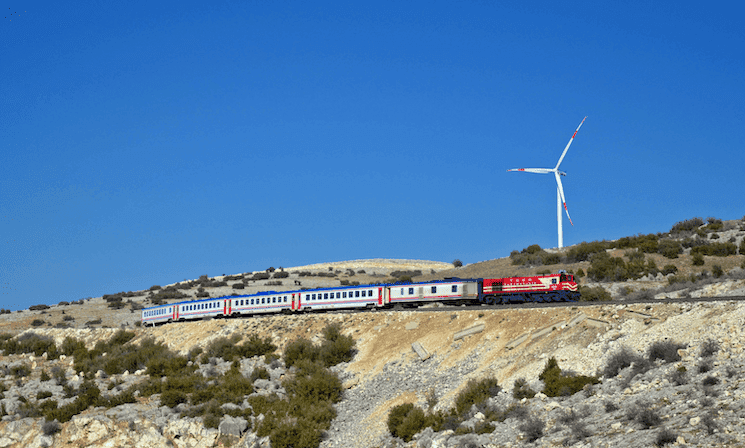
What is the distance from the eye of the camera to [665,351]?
26.6m

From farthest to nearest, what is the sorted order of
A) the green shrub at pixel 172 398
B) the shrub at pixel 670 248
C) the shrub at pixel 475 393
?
the shrub at pixel 670 248 < the green shrub at pixel 172 398 < the shrub at pixel 475 393

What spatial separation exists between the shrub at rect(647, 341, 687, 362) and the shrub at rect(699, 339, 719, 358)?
0.91 m

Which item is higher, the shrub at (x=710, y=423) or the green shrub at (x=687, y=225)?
the green shrub at (x=687, y=225)

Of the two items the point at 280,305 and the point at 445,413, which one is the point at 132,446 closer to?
the point at 445,413

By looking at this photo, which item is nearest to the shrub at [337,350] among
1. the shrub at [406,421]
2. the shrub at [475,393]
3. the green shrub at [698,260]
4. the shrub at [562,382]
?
the shrub at [406,421]

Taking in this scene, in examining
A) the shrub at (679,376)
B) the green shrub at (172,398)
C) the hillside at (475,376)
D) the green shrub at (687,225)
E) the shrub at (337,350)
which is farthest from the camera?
the green shrub at (687,225)

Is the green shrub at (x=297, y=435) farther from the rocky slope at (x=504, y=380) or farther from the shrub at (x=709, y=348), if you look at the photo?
the shrub at (x=709, y=348)

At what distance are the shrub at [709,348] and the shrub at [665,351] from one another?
910mm

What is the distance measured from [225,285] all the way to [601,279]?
5495 centimetres

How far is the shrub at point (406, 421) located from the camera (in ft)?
97.4

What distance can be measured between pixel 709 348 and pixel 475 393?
9.94 metres

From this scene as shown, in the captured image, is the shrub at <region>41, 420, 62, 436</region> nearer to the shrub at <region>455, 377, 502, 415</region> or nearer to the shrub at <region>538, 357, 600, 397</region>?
the shrub at <region>455, 377, 502, 415</region>

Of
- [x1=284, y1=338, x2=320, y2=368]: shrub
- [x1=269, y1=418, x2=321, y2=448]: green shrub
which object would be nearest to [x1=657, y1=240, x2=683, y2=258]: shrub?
[x1=284, y1=338, x2=320, y2=368]: shrub

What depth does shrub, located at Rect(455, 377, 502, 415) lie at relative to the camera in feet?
97.0
